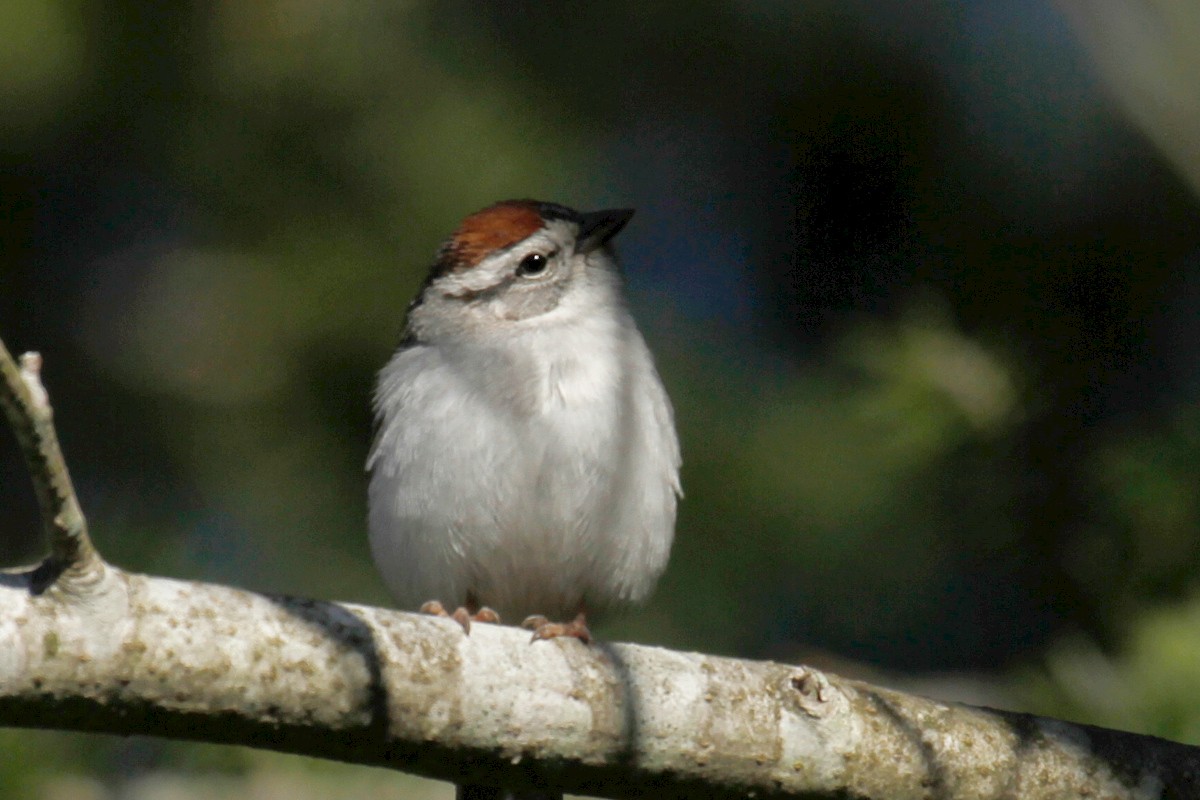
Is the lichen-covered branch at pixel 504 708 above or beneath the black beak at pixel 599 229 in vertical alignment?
beneath

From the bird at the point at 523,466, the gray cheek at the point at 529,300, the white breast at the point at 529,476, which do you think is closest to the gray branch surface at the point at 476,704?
the bird at the point at 523,466

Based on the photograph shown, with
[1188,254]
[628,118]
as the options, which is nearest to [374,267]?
[628,118]

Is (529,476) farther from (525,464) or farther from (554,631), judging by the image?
(554,631)

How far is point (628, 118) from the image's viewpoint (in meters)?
7.88

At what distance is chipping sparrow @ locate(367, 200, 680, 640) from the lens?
15.4 ft

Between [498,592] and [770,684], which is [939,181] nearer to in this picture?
[498,592]

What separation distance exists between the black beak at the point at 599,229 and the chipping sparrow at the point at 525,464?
0.27 metres

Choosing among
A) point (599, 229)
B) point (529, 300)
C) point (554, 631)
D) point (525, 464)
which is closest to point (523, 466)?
point (525, 464)

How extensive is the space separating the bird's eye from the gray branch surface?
236cm

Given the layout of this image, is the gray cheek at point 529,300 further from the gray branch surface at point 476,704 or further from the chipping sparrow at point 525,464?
the gray branch surface at point 476,704

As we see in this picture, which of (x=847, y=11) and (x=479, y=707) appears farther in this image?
(x=847, y=11)

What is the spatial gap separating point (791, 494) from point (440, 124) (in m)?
2.34

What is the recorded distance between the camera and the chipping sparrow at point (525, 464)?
470cm

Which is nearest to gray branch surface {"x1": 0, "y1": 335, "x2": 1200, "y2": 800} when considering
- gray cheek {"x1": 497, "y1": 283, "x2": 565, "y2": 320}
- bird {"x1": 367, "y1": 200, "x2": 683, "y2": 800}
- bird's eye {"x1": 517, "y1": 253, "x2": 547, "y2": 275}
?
bird {"x1": 367, "y1": 200, "x2": 683, "y2": 800}
